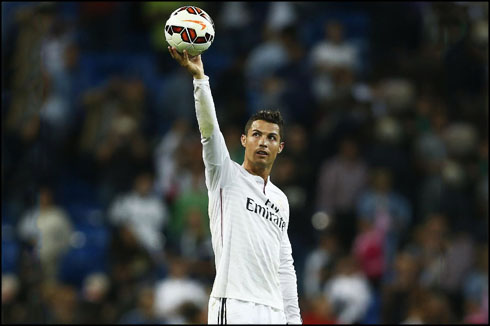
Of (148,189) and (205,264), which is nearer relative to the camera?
(205,264)

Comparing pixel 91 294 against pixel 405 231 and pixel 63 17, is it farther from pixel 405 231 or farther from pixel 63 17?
pixel 63 17

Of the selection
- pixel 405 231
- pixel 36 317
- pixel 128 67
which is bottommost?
pixel 36 317

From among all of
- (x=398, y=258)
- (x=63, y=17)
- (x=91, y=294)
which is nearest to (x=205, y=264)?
(x=91, y=294)

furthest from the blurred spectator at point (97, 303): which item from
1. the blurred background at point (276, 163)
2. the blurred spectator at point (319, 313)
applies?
the blurred spectator at point (319, 313)

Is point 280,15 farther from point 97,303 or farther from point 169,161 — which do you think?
point 97,303

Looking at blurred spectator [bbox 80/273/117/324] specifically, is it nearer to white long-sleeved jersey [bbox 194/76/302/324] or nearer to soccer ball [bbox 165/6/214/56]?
white long-sleeved jersey [bbox 194/76/302/324]

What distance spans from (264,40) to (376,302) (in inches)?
212

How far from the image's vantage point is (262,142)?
655 cm

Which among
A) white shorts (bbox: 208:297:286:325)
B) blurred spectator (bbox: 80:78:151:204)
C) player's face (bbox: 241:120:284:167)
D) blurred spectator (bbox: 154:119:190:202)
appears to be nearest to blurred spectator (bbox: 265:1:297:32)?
blurred spectator (bbox: 80:78:151:204)

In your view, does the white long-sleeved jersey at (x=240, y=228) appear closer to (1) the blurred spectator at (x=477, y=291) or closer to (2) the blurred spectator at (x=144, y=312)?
(2) the blurred spectator at (x=144, y=312)

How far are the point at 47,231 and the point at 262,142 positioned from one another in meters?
7.67

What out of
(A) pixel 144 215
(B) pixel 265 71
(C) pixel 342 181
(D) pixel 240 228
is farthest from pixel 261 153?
(B) pixel 265 71

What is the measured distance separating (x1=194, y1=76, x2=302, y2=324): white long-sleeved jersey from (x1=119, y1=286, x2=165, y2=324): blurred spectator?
18.2ft

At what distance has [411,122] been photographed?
14141mm
